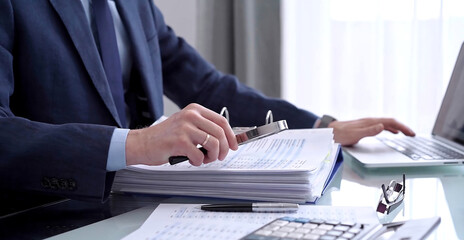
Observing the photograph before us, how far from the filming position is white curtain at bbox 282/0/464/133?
2.42m

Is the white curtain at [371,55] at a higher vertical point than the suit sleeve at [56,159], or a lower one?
lower

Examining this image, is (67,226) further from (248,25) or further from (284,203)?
(248,25)

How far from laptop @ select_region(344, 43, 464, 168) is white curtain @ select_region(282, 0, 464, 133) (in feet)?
3.66

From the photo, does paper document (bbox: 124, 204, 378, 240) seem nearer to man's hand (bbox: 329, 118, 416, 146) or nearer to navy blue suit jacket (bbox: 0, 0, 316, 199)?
navy blue suit jacket (bbox: 0, 0, 316, 199)

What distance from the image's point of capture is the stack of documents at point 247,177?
75 centimetres

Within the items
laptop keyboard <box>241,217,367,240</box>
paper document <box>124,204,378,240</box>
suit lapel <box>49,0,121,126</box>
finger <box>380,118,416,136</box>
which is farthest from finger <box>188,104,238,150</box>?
finger <box>380,118,416,136</box>

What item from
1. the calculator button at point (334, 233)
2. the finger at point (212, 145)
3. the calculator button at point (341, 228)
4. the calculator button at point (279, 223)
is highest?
the finger at point (212, 145)

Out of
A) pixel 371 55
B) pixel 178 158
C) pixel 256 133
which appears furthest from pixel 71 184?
pixel 371 55

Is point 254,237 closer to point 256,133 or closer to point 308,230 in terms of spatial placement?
point 308,230

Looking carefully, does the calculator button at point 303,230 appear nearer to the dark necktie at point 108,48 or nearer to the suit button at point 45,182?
the suit button at point 45,182

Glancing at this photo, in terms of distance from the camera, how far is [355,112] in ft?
8.56

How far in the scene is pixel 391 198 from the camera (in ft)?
2.50

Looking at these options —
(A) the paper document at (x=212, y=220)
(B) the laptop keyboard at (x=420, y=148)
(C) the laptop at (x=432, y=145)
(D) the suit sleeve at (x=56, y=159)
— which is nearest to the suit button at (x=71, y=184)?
(D) the suit sleeve at (x=56, y=159)

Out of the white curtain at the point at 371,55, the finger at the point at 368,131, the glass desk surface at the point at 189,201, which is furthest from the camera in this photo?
the white curtain at the point at 371,55
